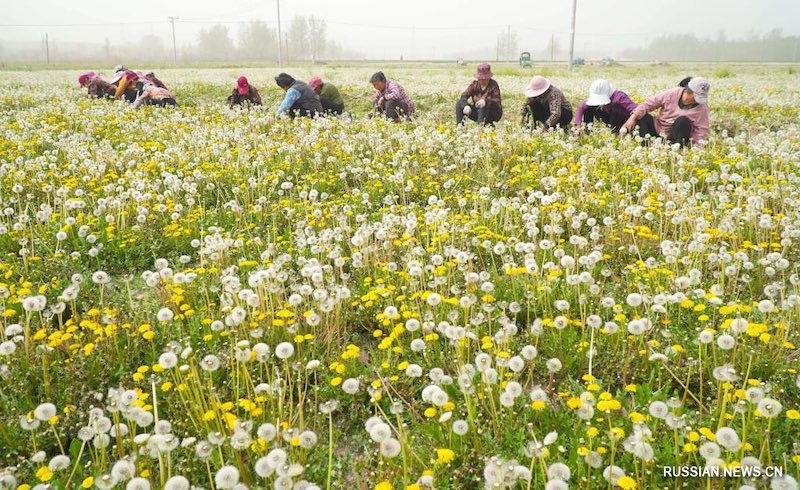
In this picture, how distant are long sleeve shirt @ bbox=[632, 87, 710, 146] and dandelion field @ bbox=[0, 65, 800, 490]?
A: 0.77m

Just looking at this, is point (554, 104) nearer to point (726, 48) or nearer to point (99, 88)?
point (99, 88)

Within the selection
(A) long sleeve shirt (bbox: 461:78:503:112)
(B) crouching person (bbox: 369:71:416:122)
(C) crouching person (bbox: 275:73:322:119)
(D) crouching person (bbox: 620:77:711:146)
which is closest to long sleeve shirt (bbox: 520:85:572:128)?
(A) long sleeve shirt (bbox: 461:78:503:112)

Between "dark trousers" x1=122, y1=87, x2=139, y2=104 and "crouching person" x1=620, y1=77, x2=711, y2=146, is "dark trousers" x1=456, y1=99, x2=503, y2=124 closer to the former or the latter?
"crouching person" x1=620, y1=77, x2=711, y2=146

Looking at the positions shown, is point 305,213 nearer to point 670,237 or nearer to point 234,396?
point 234,396

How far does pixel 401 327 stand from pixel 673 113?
24.4ft

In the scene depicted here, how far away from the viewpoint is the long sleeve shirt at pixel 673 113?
28.1 ft

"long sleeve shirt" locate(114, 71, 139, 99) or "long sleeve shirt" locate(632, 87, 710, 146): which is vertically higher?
"long sleeve shirt" locate(114, 71, 139, 99)

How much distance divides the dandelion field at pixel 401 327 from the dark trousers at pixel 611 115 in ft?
7.59

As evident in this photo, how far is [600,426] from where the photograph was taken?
278 centimetres

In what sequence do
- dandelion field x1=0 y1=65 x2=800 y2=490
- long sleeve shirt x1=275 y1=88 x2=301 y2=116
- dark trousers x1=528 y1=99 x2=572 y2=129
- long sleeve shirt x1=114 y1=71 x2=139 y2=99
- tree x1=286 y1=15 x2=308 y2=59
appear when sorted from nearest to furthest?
1. dandelion field x1=0 y1=65 x2=800 y2=490
2. dark trousers x1=528 y1=99 x2=572 y2=129
3. long sleeve shirt x1=275 y1=88 x2=301 y2=116
4. long sleeve shirt x1=114 y1=71 x2=139 y2=99
5. tree x1=286 y1=15 x2=308 y2=59

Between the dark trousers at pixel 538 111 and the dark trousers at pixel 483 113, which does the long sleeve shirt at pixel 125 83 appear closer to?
the dark trousers at pixel 483 113

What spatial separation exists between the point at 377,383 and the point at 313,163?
567 centimetres

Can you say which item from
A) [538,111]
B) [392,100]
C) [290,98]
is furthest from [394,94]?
[538,111]

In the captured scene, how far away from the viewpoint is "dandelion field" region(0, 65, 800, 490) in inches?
98.2
